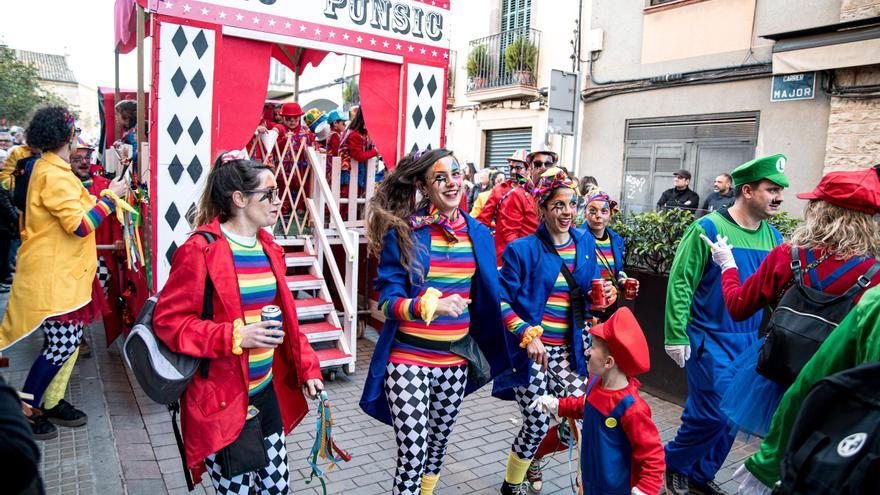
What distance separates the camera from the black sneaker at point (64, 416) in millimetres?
4250

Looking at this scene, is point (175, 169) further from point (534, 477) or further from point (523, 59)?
point (523, 59)

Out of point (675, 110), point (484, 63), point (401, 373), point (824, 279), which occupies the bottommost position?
point (401, 373)

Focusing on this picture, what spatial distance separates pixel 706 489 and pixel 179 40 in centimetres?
494

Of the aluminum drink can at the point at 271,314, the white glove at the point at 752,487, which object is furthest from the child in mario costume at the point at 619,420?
the aluminum drink can at the point at 271,314

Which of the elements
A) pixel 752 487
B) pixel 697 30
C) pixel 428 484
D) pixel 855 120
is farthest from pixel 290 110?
pixel 855 120

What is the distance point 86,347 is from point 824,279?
608 cm

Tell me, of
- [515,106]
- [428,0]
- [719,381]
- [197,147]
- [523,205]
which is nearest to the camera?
[719,381]

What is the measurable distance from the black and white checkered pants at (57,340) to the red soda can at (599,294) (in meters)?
3.46

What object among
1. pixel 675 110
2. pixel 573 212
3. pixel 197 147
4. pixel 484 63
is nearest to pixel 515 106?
pixel 484 63

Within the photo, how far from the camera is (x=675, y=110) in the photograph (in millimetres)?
11070

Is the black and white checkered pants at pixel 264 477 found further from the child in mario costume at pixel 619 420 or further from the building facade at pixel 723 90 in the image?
the building facade at pixel 723 90

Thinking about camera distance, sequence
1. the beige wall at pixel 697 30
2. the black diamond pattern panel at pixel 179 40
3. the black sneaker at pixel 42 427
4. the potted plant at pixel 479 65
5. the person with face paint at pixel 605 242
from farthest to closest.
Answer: the potted plant at pixel 479 65
the beige wall at pixel 697 30
the black diamond pattern panel at pixel 179 40
the black sneaker at pixel 42 427
the person with face paint at pixel 605 242

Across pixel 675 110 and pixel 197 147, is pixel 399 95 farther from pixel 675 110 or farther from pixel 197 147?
pixel 675 110

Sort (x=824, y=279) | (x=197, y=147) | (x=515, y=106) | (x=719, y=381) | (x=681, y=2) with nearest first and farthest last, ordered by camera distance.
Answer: (x=824, y=279) → (x=719, y=381) → (x=197, y=147) → (x=681, y=2) → (x=515, y=106)
